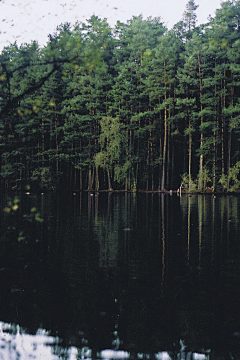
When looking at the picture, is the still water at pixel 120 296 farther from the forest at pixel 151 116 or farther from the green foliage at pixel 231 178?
the forest at pixel 151 116

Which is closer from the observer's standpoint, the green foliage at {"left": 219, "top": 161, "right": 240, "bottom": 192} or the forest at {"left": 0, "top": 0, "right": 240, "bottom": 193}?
the green foliage at {"left": 219, "top": 161, "right": 240, "bottom": 192}

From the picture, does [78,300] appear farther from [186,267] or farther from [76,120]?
[76,120]

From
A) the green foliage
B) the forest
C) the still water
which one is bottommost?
the still water

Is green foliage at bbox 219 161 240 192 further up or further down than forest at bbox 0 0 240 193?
further down

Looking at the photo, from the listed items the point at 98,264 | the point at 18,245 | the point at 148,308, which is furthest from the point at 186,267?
the point at 18,245

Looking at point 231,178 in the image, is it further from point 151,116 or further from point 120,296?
point 120,296

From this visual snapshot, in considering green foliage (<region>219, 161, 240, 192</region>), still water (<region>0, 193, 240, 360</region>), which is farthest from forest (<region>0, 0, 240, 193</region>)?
still water (<region>0, 193, 240, 360</region>)

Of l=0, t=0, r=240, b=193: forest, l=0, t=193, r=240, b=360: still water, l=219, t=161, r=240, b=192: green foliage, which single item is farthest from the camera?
l=0, t=0, r=240, b=193: forest

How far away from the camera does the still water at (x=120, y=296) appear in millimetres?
4297

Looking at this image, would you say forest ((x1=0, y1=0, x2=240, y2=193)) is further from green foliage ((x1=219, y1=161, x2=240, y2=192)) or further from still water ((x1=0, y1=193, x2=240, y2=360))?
still water ((x1=0, y1=193, x2=240, y2=360))

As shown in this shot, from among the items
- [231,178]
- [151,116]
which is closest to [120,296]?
[231,178]

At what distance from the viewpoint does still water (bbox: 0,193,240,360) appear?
14.1 feet

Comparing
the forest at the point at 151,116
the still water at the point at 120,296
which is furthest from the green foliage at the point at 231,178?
the still water at the point at 120,296

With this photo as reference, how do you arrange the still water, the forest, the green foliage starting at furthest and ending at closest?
the forest → the green foliage → the still water
